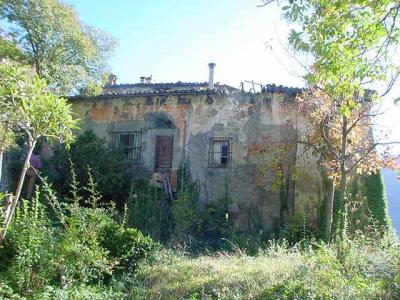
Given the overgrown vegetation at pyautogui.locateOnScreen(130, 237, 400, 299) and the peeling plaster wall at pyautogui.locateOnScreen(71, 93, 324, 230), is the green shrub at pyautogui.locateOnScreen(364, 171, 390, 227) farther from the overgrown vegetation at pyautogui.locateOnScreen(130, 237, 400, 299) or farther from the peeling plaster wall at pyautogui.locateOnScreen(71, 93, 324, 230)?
the overgrown vegetation at pyautogui.locateOnScreen(130, 237, 400, 299)

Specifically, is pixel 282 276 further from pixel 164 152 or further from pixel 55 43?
pixel 55 43

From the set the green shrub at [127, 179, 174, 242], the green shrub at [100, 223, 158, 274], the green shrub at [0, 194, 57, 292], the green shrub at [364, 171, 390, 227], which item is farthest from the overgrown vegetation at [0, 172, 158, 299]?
the green shrub at [364, 171, 390, 227]

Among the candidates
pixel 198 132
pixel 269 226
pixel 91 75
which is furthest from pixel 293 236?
pixel 91 75

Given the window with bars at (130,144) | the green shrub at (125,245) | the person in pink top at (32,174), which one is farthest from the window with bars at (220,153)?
the green shrub at (125,245)

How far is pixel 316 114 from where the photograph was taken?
1070 cm

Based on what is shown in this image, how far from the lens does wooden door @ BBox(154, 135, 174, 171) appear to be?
1541 cm

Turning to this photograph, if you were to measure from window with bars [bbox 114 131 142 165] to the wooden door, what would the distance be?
2.28 ft

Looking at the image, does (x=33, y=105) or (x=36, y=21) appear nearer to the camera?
(x=33, y=105)

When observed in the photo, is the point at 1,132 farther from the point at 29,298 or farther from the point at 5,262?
the point at 29,298

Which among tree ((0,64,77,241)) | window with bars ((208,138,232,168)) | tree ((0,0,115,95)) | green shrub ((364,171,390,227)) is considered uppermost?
tree ((0,0,115,95))

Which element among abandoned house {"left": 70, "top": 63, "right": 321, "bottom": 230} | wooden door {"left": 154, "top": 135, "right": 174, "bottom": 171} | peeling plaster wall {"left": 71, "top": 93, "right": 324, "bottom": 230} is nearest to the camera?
abandoned house {"left": 70, "top": 63, "right": 321, "bottom": 230}

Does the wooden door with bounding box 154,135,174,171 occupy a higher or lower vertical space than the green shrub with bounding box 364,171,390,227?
higher

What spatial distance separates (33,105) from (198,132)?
9462 millimetres

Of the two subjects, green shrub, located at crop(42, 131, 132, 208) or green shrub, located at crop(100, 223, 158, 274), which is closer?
green shrub, located at crop(100, 223, 158, 274)
